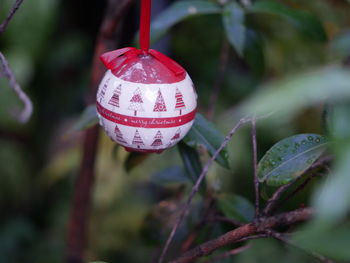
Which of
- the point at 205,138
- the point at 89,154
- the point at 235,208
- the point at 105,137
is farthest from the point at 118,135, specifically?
the point at 105,137

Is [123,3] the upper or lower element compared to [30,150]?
upper

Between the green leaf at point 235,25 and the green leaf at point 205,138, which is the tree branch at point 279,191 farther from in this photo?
the green leaf at point 235,25

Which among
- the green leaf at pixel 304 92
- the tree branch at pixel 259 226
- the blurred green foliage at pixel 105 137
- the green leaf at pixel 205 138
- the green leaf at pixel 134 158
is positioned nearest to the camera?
the green leaf at pixel 304 92

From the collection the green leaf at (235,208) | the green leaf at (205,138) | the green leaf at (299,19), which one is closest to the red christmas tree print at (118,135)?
the green leaf at (205,138)

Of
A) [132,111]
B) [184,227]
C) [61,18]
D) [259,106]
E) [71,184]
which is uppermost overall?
[259,106]

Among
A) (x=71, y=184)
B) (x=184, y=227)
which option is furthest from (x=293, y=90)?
(x=71, y=184)

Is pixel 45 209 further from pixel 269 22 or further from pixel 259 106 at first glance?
pixel 259 106
